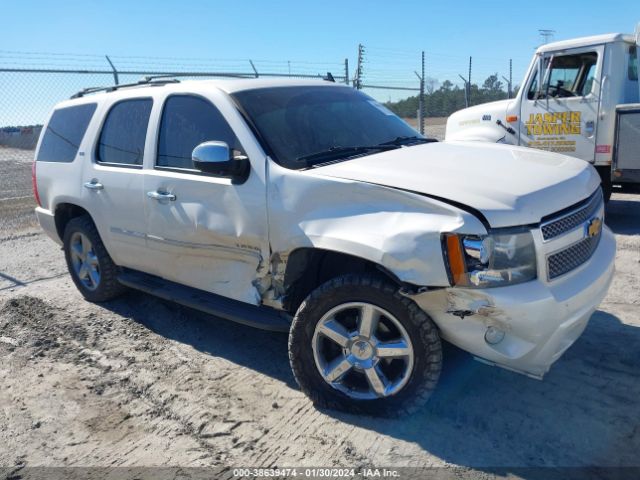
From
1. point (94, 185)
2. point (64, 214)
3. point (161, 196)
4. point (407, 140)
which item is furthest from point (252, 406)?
point (64, 214)

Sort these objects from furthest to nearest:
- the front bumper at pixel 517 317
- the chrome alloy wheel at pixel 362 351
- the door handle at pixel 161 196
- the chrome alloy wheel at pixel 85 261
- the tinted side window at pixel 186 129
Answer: the chrome alloy wheel at pixel 85 261, the door handle at pixel 161 196, the tinted side window at pixel 186 129, the chrome alloy wheel at pixel 362 351, the front bumper at pixel 517 317

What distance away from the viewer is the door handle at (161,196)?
3.93 m

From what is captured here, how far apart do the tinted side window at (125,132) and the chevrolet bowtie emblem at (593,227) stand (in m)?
3.16

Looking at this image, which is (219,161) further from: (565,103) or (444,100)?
(444,100)

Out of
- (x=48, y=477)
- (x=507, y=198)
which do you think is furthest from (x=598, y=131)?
(x=48, y=477)

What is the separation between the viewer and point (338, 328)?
3.20 meters

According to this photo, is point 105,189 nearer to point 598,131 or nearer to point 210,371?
point 210,371

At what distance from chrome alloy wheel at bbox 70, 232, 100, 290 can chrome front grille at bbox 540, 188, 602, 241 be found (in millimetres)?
3889

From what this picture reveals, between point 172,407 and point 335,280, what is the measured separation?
4.34ft

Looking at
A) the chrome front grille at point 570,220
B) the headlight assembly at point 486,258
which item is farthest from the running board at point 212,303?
the chrome front grille at point 570,220

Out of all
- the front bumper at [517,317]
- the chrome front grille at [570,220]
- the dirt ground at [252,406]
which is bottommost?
the dirt ground at [252,406]

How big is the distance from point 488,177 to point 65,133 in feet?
13.3

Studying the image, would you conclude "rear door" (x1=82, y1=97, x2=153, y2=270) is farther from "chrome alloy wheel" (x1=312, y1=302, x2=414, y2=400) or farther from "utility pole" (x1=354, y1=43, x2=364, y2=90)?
"utility pole" (x1=354, y1=43, x2=364, y2=90)

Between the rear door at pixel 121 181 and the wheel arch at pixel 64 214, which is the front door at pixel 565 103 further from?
the wheel arch at pixel 64 214
